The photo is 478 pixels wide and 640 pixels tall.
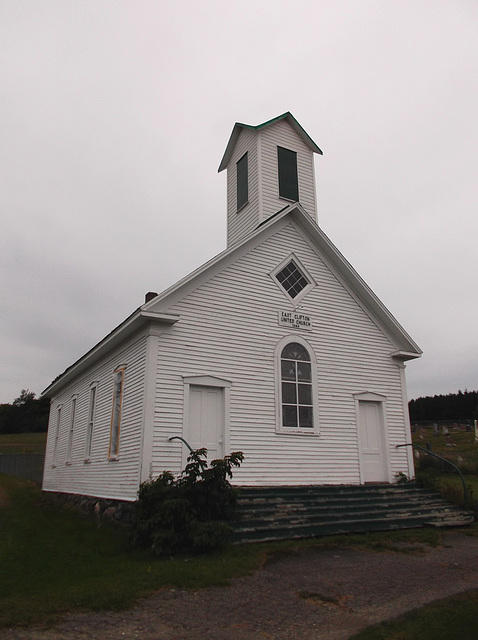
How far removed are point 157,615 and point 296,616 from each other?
5.08 ft

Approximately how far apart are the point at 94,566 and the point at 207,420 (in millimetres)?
4293

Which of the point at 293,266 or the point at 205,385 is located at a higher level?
the point at 293,266

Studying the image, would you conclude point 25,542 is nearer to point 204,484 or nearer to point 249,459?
point 204,484

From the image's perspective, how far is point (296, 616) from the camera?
6.01 m

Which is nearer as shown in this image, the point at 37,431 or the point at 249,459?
the point at 249,459

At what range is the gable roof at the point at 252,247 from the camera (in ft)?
39.0

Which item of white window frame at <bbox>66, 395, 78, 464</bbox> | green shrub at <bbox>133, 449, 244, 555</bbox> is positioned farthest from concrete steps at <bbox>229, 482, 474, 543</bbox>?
white window frame at <bbox>66, 395, 78, 464</bbox>

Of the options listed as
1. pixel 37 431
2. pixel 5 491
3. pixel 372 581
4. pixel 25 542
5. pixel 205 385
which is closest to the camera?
pixel 372 581

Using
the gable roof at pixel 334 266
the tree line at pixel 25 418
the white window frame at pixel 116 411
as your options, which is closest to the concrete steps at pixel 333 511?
the white window frame at pixel 116 411

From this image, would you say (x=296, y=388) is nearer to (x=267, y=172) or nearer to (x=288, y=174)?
(x=267, y=172)

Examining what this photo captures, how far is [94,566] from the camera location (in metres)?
8.23

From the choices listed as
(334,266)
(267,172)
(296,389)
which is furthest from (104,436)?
(267,172)

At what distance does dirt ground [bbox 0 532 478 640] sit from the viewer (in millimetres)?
5457

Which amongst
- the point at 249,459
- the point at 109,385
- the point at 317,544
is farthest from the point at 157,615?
the point at 109,385
